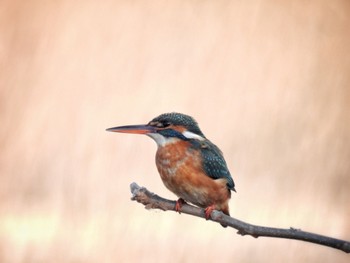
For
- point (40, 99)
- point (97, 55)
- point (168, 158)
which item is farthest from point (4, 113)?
point (168, 158)

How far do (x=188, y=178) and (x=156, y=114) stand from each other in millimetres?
1168

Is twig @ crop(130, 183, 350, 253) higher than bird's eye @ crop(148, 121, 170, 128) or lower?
lower

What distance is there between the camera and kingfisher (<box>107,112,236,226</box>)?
71cm

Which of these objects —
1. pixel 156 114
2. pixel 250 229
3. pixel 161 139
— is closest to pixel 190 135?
pixel 161 139

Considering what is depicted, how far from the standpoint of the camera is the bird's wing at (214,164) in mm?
754

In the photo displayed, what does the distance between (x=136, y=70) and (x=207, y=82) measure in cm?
28

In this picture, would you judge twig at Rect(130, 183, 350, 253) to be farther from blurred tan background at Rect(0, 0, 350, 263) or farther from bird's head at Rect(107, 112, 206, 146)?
blurred tan background at Rect(0, 0, 350, 263)

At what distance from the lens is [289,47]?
223 cm

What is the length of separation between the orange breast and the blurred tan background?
37.8 inches

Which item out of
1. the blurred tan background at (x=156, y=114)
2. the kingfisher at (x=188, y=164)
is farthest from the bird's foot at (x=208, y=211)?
the blurred tan background at (x=156, y=114)

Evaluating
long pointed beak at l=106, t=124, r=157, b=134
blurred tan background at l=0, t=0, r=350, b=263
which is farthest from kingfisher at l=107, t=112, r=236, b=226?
blurred tan background at l=0, t=0, r=350, b=263

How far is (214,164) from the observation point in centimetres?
77

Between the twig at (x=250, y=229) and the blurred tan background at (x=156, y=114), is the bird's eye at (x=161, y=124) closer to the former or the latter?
the twig at (x=250, y=229)

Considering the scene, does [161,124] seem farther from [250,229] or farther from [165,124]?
[250,229]
